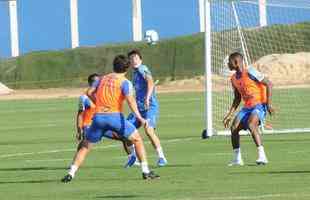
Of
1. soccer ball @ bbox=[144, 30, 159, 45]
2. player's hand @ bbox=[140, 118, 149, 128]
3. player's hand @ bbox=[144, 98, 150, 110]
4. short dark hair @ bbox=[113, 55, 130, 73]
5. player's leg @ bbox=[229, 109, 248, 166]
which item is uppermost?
soccer ball @ bbox=[144, 30, 159, 45]

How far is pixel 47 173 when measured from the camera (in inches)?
763

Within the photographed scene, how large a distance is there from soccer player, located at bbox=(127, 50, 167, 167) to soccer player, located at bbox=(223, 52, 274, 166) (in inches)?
48.8

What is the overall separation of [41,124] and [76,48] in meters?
44.8

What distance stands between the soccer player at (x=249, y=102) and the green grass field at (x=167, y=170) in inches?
14.2

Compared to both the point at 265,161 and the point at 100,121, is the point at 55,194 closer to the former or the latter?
the point at 100,121

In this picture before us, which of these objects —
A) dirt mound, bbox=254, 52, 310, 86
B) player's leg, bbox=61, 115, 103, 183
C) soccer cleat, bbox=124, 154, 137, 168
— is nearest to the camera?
player's leg, bbox=61, 115, 103, 183

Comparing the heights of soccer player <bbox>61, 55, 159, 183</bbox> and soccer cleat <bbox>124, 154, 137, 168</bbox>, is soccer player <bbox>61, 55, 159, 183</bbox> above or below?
above

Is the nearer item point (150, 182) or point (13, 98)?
point (150, 182)

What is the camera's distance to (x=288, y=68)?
59406 mm

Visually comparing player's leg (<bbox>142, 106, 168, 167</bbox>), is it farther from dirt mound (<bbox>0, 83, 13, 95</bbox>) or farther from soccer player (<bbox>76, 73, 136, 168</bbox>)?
dirt mound (<bbox>0, 83, 13, 95</bbox>)

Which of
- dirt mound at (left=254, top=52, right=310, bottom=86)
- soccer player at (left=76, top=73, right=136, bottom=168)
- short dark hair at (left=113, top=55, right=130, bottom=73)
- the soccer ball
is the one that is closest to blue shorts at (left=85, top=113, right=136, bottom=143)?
short dark hair at (left=113, top=55, right=130, bottom=73)

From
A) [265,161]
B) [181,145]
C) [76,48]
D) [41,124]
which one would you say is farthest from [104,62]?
[265,161]

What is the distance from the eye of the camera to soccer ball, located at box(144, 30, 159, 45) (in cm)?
7181

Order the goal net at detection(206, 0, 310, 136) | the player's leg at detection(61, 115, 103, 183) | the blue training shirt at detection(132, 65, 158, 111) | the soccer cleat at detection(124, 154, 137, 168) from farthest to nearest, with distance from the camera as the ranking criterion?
the goal net at detection(206, 0, 310, 136)
the blue training shirt at detection(132, 65, 158, 111)
the soccer cleat at detection(124, 154, 137, 168)
the player's leg at detection(61, 115, 103, 183)
